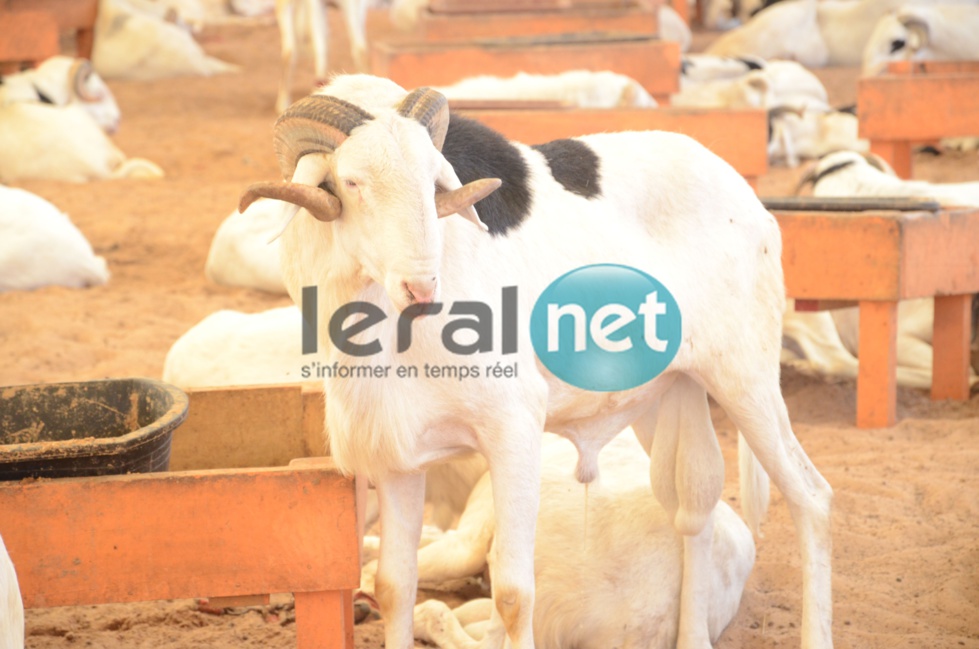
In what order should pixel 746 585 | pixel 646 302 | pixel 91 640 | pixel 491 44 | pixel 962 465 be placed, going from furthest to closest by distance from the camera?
pixel 491 44 < pixel 962 465 < pixel 746 585 < pixel 91 640 < pixel 646 302

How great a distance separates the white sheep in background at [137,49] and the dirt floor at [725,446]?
3.82m

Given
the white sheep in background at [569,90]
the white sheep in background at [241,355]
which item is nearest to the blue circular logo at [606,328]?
the white sheep in background at [241,355]

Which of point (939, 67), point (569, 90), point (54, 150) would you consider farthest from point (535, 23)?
point (54, 150)

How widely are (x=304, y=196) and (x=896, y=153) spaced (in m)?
6.90

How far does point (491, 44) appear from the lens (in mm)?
9883

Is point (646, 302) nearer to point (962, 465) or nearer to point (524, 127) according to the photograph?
point (962, 465)

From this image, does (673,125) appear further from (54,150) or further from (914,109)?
(54,150)

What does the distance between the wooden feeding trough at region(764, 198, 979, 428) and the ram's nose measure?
3269 millimetres

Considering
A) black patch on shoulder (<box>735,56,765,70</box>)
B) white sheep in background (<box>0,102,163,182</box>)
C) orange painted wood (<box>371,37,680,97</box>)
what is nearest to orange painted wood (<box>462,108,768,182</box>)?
orange painted wood (<box>371,37,680,97</box>)

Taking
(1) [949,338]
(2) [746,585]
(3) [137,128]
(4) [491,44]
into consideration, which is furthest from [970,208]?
(3) [137,128]

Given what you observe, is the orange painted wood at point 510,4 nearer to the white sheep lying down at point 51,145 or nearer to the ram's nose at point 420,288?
the white sheep lying down at point 51,145

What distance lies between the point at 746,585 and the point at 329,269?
2138mm

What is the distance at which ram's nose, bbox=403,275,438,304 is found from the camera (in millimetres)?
2646

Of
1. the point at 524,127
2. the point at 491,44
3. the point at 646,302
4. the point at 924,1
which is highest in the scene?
the point at 924,1
